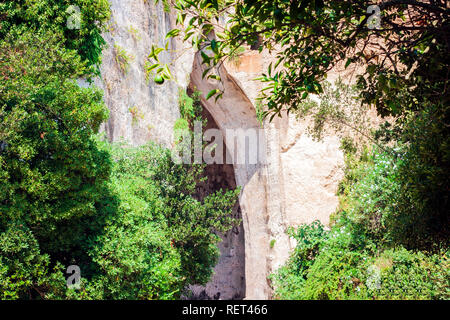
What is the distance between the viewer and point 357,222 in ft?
35.1

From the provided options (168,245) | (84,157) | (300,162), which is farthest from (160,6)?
(84,157)

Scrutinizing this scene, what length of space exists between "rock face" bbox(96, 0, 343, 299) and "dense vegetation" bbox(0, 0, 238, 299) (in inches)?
127

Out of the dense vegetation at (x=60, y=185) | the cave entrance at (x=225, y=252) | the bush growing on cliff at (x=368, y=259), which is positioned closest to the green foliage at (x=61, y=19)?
the dense vegetation at (x=60, y=185)

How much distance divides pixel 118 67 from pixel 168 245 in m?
4.70

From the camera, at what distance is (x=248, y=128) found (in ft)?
54.8

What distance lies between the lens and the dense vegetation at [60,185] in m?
5.54

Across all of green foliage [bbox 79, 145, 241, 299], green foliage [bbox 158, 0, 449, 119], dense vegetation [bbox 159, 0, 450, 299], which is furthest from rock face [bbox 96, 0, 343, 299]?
green foliage [bbox 158, 0, 449, 119]

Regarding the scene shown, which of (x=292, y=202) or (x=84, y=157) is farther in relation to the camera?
(x=292, y=202)

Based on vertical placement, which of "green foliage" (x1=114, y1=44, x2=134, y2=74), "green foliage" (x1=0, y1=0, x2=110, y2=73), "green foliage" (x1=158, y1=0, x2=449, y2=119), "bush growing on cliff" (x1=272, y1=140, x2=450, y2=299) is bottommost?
"bush growing on cliff" (x1=272, y1=140, x2=450, y2=299)

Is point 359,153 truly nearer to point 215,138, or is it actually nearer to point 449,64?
point 215,138

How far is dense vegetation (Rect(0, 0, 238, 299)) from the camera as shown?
5.54 m

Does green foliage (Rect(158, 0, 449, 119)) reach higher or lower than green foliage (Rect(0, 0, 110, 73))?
lower

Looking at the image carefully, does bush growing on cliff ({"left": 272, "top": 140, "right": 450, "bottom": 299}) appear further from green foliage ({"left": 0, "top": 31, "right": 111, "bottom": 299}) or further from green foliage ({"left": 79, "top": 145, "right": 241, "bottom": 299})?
green foliage ({"left": 0, "top": 31, "right": 111, "bottom": 299})

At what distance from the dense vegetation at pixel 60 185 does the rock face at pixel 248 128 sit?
3.22 meters
